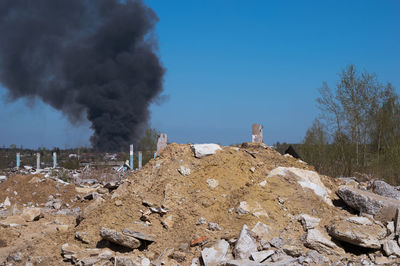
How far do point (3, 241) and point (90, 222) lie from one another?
200 cm

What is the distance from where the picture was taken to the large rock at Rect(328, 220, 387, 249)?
6188mm

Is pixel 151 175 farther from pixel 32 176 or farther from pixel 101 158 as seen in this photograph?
pixel 101 158

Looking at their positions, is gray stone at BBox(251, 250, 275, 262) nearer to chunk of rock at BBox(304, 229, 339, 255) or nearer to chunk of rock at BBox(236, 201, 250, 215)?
chunk of rock at BBox(304, 229, 339, 255)

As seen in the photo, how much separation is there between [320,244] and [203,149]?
3.25m

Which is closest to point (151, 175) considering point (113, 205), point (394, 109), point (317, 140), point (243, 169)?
point (113, 205)

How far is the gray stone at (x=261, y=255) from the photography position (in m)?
5.98

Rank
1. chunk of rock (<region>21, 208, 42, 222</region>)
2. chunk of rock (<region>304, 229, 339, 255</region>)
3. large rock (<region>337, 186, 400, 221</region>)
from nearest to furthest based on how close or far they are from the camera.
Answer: chunk of rock (<region>304, 229, 339, 255</region>) < large rock (<region>337, 186, 400, 221</region>) < chunk of rock (<region>21, 208, 42, 222</region>)

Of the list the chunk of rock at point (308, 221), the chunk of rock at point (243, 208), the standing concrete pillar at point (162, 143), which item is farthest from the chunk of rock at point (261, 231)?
the standing concrete pillar at point (162, 143)

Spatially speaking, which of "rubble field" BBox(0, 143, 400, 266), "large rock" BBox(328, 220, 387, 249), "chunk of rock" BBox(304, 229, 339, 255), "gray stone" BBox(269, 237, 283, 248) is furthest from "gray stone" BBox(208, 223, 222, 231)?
"large rock" BBox(328, 220, 387, 249)

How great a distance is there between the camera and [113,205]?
25.4 feet

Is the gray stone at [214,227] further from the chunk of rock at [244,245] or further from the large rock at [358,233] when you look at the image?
the large rock at [358,233]

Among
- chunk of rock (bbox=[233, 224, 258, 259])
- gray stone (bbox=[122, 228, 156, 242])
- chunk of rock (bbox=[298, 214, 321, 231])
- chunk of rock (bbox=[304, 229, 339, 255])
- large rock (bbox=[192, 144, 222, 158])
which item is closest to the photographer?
chunk of rock (bbox=[233, 224, 258, 259])

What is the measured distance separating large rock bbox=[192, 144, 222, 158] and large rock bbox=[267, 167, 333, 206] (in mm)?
1285

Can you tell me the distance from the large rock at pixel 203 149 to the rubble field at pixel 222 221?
0.02 meters
